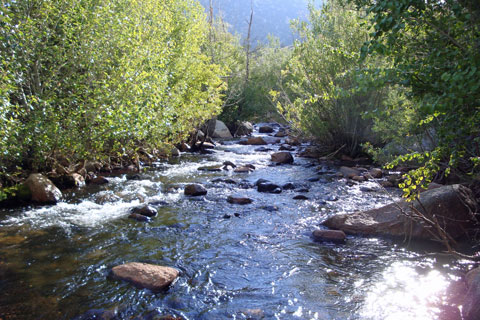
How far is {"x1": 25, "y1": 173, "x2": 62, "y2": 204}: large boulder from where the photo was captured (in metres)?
9.42

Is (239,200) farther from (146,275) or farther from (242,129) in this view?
(242,129)

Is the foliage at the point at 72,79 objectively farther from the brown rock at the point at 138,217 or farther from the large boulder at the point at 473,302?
the large boulder at the point at 473,302

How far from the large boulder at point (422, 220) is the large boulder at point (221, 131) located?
69.8 ft

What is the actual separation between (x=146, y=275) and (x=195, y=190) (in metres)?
5.50

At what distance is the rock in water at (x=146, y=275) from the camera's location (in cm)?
539

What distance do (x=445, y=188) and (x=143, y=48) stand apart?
8.69 meters

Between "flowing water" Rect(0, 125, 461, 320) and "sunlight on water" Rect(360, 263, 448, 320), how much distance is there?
0.05 ft

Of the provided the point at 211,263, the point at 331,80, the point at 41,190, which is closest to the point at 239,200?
the point at 211,263

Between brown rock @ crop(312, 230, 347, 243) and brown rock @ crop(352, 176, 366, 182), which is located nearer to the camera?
brown rock @ crop(312, 230, 347, 243)

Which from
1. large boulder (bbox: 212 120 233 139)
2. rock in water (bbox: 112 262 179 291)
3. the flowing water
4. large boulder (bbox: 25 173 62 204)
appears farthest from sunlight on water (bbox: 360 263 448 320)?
large boulder (bbox: 212 120 233 139)

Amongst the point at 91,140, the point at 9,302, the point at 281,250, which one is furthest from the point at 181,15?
the point at 9,302

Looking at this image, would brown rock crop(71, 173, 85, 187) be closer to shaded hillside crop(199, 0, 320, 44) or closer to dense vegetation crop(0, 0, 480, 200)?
dense vegetation crop(0, 0, 480, 200)

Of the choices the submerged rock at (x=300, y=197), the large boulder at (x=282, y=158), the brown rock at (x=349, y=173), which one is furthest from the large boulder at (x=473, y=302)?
the large boulder at (x=282, y=158)

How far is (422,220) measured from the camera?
643 centimetres
